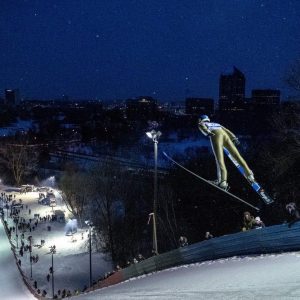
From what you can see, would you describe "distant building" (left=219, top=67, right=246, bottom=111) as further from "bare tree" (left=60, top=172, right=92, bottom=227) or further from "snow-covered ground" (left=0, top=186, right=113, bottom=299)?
"snow-covered ground" (left=0, top=186, right=113, bottom=299)

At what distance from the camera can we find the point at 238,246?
8.24 metres

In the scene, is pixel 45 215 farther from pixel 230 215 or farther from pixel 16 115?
pixel 16 115

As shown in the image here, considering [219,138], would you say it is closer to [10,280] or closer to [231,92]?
[10,280]

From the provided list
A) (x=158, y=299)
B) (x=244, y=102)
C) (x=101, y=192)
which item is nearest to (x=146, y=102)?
(x=244, y=102)

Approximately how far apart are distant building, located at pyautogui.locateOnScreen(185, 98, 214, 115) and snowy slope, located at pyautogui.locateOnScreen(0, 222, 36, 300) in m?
38.3

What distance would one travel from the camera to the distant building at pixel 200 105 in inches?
2330

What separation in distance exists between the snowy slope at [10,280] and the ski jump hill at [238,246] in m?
8.88

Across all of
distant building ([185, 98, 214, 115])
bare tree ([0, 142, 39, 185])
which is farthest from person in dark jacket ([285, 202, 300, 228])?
distant building ([185, 98, 214, 115])

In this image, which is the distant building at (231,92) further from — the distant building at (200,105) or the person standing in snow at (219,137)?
the person standing in snow at (219,137)

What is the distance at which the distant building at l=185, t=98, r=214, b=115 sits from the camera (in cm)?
5919

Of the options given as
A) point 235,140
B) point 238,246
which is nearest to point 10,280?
point 238,246

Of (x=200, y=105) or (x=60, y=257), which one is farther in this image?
(x=200, y=105)

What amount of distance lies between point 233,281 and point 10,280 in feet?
50.6

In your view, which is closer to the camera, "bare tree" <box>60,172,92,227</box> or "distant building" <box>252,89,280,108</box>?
"bare tree" <box>60,172,92,227</box>
